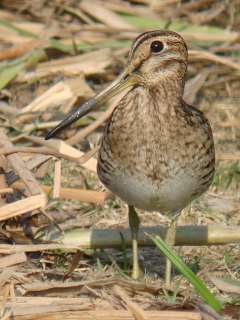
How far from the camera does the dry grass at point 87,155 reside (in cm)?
427

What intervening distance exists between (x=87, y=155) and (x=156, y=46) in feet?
3.14

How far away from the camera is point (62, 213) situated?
572 centimetres

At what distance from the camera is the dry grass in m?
4.27

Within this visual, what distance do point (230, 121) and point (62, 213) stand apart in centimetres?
179

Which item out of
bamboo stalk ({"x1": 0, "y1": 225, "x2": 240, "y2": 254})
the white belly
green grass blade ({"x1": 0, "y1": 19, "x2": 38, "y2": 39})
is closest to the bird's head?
the white belly

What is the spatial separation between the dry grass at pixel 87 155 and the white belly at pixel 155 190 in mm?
363

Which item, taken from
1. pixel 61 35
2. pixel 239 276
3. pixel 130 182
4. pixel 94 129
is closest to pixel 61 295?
pixel 130 182

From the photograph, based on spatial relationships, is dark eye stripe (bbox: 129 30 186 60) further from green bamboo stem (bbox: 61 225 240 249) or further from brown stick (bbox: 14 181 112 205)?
brown stick (bbox: 14 181 112 205)

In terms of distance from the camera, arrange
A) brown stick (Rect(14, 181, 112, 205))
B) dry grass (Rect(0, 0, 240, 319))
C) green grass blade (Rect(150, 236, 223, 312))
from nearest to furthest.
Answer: green grass blade (Rect(150, 236, 223, 312))
dry grass (Rect(0, 0, 240, 319))
brown stick (Rect(14, 181, 112, 205))

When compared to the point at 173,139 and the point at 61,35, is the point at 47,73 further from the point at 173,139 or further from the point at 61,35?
the point at 173,139

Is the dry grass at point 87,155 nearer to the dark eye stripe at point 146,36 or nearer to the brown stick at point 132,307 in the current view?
the brown stick at point 132,307

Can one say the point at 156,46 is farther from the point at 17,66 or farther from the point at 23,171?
the point at 17,66

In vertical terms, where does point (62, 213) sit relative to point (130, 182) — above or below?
below

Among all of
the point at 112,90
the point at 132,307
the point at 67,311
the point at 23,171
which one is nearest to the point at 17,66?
the point at 23,171
